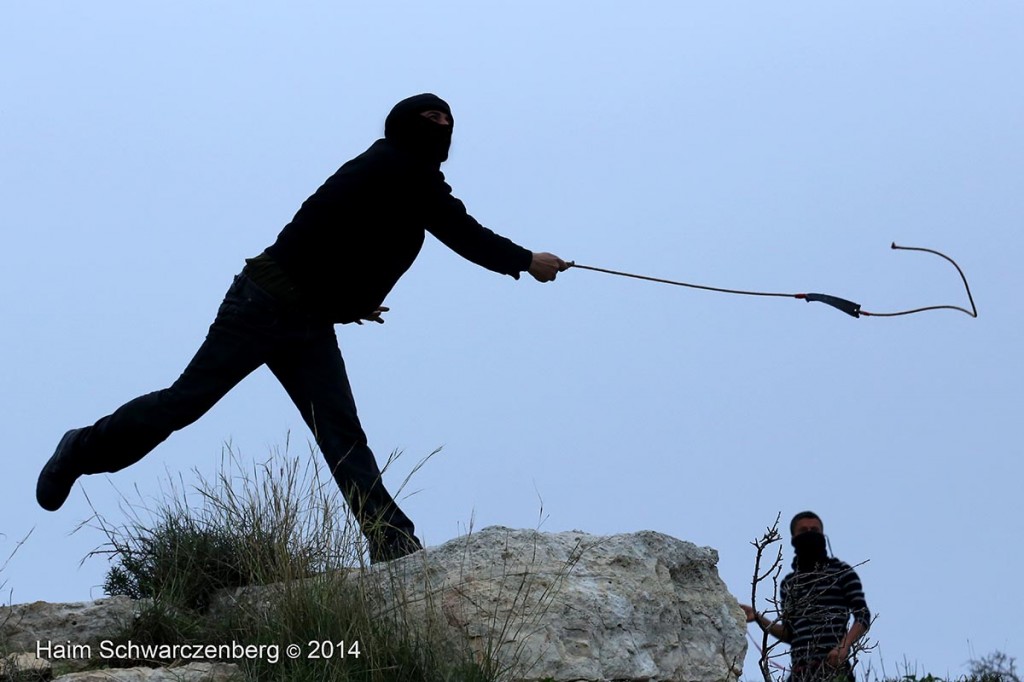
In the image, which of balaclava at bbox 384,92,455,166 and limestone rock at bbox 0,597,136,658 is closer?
limestone rock at bbox 0,597,136,658

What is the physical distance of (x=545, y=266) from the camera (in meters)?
6.36

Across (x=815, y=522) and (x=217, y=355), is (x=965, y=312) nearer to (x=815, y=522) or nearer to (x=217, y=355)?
(x=815, y=522)

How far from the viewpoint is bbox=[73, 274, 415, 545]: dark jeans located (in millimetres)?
6031

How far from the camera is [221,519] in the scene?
611cm

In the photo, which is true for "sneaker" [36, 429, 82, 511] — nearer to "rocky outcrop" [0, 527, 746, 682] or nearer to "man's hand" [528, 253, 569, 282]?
"rocky outcrop" [0, 527, 746, 682]

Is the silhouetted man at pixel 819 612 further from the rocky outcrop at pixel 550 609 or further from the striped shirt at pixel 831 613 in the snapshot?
the rocky outcrop at pixel 550 609

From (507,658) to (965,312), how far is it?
2976 millimetres

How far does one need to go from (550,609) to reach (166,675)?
1.50m

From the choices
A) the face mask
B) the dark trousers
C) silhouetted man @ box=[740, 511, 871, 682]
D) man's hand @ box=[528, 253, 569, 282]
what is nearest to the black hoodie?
man's hand @ box=[528, 253, 569, 282]

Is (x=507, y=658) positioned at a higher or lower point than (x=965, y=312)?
lower

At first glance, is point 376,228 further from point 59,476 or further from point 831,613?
point 831,613

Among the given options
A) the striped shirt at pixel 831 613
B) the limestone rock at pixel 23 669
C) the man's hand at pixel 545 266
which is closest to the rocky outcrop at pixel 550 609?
the limestone rock at pixel 23 669

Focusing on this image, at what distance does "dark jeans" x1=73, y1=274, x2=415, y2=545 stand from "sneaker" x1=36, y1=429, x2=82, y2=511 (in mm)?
267

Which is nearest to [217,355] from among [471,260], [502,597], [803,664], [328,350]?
[328,350]
